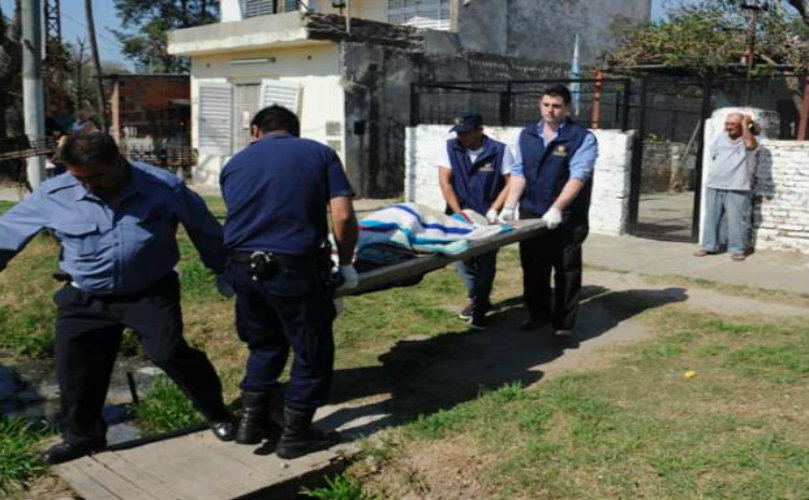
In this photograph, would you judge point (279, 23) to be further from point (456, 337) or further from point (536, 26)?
point (456, 337)

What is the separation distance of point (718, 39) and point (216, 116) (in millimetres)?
10385

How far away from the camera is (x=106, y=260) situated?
3598mm

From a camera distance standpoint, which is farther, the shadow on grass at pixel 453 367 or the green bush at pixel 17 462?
the shadow on grass at pixel 453 367

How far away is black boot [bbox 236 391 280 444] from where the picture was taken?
3.89 m

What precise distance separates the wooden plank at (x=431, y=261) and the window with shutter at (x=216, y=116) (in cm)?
1309

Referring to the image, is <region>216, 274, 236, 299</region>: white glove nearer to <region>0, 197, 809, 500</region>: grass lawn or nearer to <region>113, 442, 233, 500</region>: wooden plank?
<region>113, 442, 233, 500</region>: wooden plank

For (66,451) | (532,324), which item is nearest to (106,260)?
(66,451)

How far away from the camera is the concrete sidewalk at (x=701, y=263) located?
25.5ft

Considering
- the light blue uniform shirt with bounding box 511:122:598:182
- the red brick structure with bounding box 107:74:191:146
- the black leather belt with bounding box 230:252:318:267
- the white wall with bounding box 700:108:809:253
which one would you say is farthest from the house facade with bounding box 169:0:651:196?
the black leather belt with bounding box 230:252:318:267

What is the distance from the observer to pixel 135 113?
73.8ft

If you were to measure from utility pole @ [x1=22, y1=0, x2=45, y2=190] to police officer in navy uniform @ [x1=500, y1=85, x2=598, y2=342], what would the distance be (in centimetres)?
681

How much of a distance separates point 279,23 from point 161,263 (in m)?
12.4

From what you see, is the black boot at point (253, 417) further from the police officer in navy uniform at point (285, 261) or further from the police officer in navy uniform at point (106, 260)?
the police officer in navy uniform at point (106, 260)

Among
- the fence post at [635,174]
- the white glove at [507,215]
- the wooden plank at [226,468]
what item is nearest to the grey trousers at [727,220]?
the fence post at [635,174]
